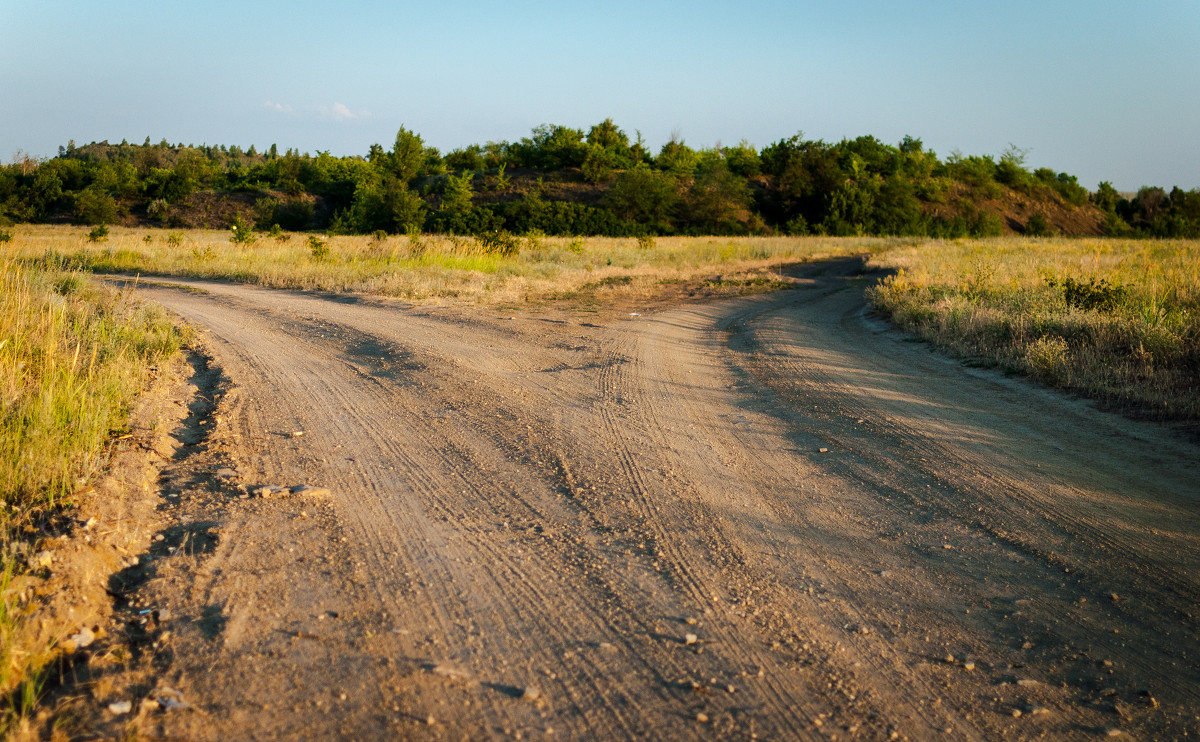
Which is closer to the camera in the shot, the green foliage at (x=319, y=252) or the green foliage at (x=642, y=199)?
the green foliage at (x=319, y=252)

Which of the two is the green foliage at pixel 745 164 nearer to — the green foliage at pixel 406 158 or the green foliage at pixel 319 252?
the green foliage at pixel 406 158

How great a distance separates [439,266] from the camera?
19.0m

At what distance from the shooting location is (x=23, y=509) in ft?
12.0

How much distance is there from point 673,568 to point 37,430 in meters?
3.68

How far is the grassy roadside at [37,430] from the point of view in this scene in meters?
2.62

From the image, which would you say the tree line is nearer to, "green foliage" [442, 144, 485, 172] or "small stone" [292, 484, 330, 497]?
"green foliage" [442, 144, 485, 172]

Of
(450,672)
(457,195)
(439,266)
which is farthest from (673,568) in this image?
(457,195)

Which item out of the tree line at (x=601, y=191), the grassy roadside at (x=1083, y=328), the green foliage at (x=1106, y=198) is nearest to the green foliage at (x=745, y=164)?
the tree line at (x=601, y=191)

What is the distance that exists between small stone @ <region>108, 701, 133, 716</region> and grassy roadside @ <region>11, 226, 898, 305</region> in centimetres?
1280

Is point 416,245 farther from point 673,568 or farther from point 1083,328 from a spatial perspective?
point 673,568

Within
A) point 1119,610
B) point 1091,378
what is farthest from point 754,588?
point 1091,378

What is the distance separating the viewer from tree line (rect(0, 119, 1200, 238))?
55.1 m

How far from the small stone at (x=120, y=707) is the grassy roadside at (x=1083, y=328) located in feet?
25.8

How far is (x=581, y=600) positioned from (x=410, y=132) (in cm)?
7429
